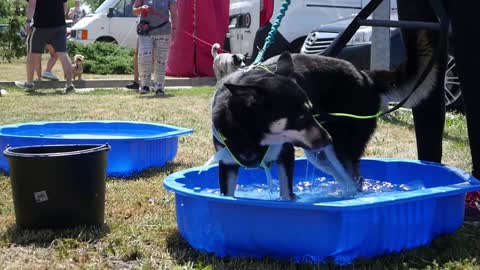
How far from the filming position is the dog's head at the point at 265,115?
10.5ft

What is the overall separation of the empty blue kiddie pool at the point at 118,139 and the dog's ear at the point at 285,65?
1570 mm

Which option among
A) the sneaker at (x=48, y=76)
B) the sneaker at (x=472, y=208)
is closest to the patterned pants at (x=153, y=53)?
the sneaker at (x=48, y=76)

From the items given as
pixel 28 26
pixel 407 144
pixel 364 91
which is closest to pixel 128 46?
pixel 28 26

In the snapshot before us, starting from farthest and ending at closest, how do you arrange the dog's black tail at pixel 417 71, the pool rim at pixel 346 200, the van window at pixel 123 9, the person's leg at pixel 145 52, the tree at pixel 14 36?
the van window at pixel 123 9 < the tree at pixel 14 36 < the person's leg at pixel 145 52 < the dog's black tail at pixel 417 71 < the pool rim at pixel 346 200

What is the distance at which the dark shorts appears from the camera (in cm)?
1061

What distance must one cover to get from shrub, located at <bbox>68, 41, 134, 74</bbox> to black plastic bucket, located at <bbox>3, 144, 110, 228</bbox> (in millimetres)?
13320

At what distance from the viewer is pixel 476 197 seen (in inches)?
142

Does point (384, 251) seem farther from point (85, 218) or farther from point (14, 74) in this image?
point (14, 74)

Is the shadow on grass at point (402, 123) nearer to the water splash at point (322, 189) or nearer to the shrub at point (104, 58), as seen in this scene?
the water splash at point (322, 189)

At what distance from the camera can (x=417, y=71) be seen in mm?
3709

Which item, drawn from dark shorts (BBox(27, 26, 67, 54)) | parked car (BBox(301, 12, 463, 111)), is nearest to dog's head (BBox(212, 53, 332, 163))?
parked car (BBox(301, 12, 463, 111))

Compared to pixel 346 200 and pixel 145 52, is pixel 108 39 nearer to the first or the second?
pixel 145 52

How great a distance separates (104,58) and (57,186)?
553 inches

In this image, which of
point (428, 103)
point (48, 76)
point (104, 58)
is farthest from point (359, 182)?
point (104, 58)
